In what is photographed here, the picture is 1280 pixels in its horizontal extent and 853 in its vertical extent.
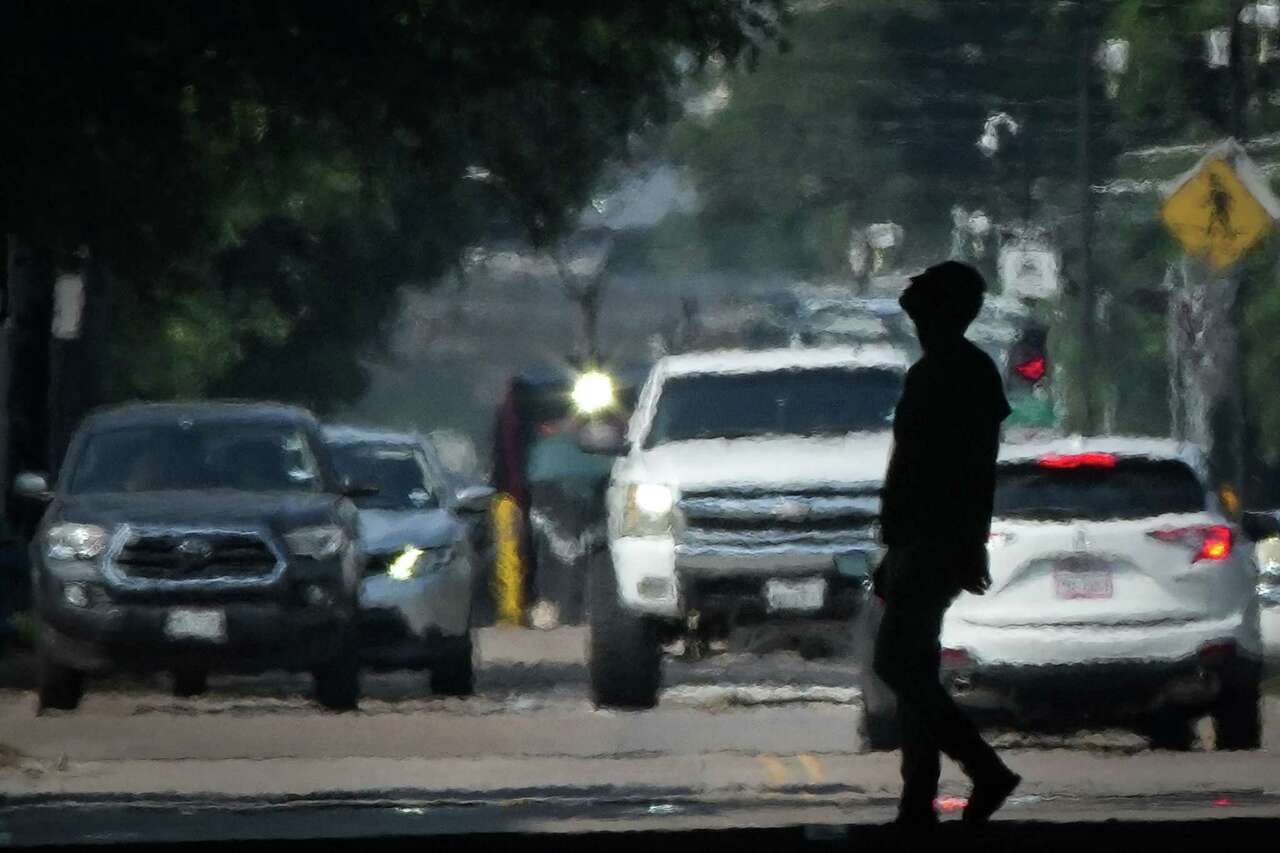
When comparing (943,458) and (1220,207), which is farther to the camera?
(1220,207)

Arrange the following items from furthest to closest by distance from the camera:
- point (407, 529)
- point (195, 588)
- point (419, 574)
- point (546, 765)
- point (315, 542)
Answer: point (407, 529)
point (419, 574)
point (315, 542)
point (195, 588)
point (546, 765)

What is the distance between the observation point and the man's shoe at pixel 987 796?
11.3 metres

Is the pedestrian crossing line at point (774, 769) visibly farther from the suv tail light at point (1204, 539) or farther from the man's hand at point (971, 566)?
the man's hand at point (971, 566)

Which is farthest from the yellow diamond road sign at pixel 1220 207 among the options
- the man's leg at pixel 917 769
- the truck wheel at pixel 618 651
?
the man's leg at pixel 917 769

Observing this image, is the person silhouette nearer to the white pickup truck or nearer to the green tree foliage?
the white pickup truck

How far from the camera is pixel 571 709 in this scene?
837 inches

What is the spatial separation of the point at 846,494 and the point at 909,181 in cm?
6395

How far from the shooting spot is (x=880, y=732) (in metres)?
17.0

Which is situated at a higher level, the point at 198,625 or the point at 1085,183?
the point at 1085,183

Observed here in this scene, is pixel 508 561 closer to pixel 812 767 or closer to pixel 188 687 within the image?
pixel 188 687

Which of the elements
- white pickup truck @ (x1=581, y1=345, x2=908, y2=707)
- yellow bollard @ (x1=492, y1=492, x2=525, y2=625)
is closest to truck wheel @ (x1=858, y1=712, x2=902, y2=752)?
white pickup truck @ (x1=581, y1=345, x2=908, y2=707)

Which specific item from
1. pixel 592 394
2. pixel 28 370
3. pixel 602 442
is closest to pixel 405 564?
pixel 602 442

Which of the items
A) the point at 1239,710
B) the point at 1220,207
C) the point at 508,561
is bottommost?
the point at 508,561

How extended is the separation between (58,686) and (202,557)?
120cm
